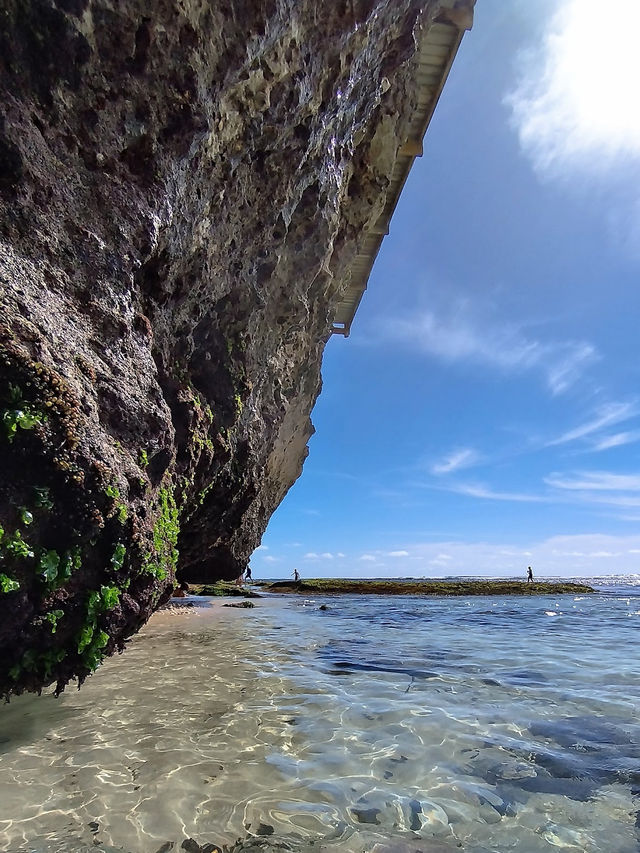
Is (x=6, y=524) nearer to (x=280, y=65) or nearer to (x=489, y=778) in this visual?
(x=489, y=778)

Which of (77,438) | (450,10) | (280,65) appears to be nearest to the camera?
(77,438)

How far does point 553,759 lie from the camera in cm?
439

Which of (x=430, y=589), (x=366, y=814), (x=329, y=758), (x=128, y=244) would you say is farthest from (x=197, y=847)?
(x=430, y=589)

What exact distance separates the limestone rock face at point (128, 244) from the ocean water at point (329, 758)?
1.01 meters

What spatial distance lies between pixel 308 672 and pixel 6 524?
543 centimetres

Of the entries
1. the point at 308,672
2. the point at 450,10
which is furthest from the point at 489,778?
the point at 450,10

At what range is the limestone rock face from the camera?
13.8ft

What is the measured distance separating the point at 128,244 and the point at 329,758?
548 centimetres

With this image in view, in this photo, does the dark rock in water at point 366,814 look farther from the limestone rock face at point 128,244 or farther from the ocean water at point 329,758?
the limestone rock face at point 128,244

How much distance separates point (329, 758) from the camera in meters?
4.34

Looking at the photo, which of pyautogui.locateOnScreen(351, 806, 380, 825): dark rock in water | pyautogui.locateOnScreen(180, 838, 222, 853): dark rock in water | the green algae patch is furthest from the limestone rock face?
the green algae patch

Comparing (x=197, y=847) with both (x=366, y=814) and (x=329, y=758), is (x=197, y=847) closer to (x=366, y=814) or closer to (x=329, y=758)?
(x=366, y=814)

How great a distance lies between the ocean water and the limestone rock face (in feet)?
3.33

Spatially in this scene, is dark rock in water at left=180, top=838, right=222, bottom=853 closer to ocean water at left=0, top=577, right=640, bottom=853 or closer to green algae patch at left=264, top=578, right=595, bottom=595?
ocean water at left=0, top=577, right=640, bottom=853
